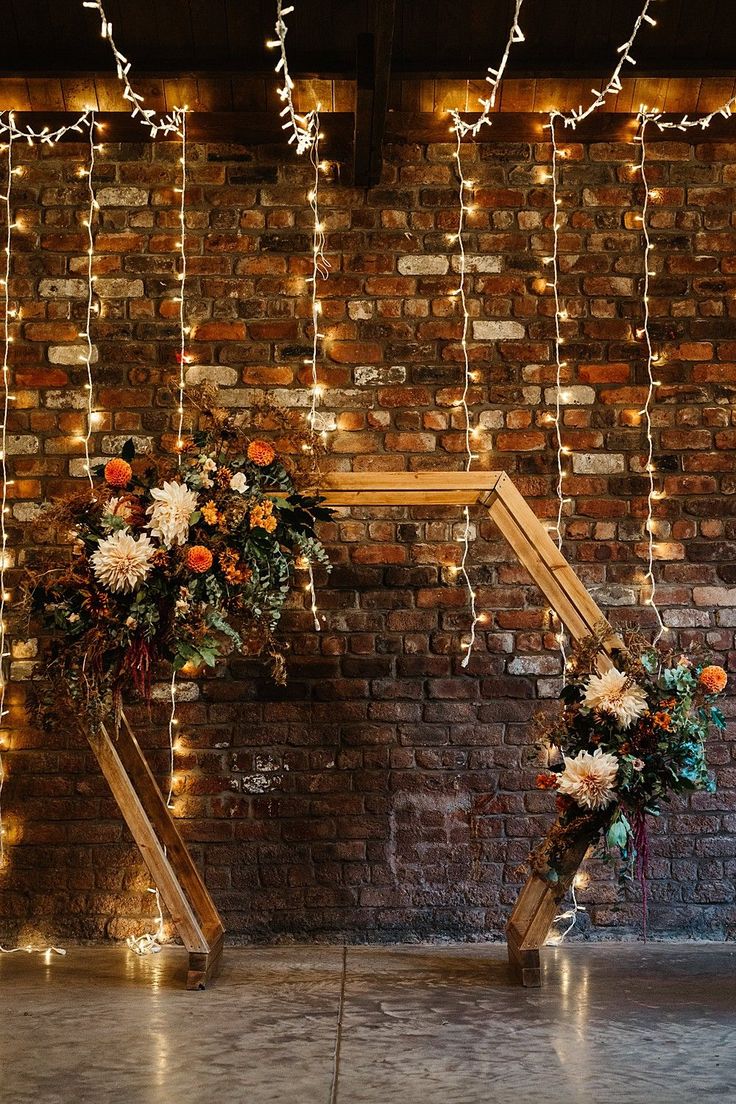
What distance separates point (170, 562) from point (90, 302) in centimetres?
148

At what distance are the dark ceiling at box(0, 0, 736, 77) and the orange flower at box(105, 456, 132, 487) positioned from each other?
5.66 feet

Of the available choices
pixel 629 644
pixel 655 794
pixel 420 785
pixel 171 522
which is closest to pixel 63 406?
pixel 171 522

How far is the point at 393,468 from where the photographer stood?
3.81 meters

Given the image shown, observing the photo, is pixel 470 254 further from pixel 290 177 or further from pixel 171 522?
pixel 171 522

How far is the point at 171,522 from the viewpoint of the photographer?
2.87 m

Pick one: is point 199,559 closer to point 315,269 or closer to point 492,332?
point 315,269

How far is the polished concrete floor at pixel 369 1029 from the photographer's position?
2.23 meters

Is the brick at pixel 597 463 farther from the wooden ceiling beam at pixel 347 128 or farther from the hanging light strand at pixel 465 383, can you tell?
the wooden ceiling beam at pixel 347 128

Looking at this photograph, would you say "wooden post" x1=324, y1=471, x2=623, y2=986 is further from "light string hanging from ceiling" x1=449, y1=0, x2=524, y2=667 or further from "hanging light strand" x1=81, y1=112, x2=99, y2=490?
"hanging light strand" x1=81, y1=112, x2=99, y2=490

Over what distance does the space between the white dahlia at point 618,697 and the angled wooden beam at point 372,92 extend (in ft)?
6.72

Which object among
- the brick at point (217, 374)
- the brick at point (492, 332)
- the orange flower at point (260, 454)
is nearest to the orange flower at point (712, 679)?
the orange flower at point (260, 454)

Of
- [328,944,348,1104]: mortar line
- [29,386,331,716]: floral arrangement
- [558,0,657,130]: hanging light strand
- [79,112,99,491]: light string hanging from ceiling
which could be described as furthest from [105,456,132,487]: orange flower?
[558,0,657,130]: hanging light strand

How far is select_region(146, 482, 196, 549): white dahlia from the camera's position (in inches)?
113

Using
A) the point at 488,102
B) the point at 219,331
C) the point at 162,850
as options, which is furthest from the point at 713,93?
the point at 162,850
